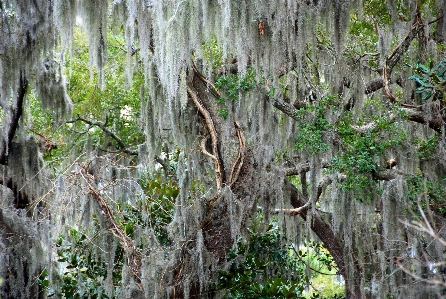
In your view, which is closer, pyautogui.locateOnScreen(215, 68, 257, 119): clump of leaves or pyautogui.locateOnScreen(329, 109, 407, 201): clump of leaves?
pyautogui.locateOnScreen(329, 109, 407, 201): clump of leaves

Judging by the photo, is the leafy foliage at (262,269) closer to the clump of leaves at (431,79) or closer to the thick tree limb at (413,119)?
the thick tree limb at (413,119)

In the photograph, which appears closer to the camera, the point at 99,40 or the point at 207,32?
the point at 207,32

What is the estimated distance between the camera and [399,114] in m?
6.82

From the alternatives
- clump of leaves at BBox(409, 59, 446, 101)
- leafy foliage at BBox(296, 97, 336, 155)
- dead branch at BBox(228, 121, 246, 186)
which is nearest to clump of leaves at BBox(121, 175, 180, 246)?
dead branch at BBox(228, 121, 246, 186)

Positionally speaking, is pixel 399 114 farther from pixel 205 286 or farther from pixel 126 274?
pixel 126 274

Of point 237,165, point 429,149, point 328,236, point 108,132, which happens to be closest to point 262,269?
point 328,236

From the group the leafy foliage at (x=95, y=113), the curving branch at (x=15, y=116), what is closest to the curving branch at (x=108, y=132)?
the leafy foliage at (x=95, y=113)

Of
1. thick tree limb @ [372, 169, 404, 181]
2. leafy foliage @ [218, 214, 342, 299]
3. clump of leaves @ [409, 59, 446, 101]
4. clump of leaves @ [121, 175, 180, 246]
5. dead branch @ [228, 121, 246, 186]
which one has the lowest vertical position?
leafy foliage @ [218, 214, 342, 299]

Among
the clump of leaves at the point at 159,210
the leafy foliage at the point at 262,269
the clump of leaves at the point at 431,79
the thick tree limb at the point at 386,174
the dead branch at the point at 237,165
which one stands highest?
the clump of leaves at the point at 431,79

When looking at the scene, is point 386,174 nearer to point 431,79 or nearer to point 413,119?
point 413,119

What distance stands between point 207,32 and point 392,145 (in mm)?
2329

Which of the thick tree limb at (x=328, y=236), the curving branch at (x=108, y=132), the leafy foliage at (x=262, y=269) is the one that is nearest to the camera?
the leafy foliage at (x=262, y=269)

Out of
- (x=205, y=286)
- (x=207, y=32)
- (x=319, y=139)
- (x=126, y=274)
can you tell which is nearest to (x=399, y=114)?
(x=319, y=139)

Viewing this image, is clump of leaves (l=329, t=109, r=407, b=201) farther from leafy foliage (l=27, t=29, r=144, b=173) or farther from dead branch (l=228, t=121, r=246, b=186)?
leafy foliage (l=27, t=29, r=144, b=173)
